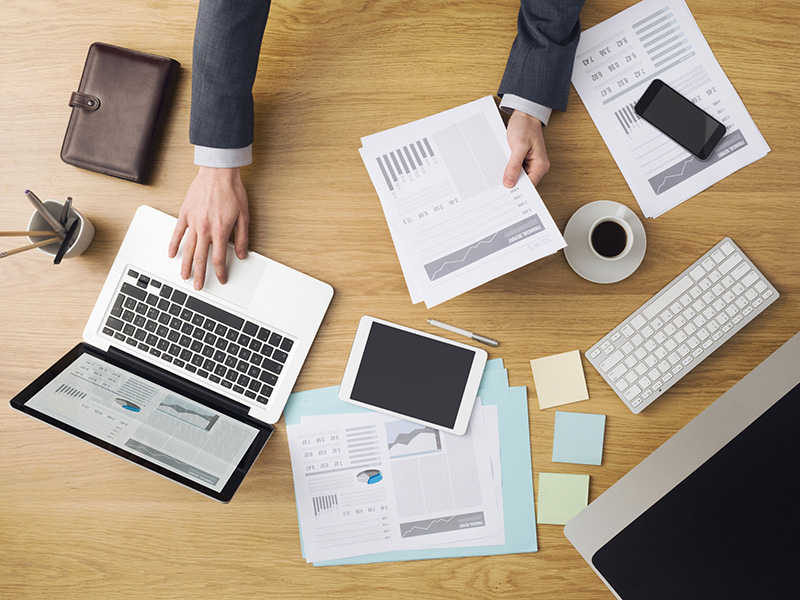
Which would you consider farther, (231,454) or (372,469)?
(372,469)

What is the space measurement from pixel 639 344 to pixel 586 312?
9cm

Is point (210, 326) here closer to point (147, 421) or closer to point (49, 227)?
point (147, 421)

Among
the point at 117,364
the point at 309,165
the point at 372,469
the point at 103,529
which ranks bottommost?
the point at 103,529

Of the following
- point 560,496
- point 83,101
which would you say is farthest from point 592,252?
point 83,101

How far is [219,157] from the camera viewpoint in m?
0.89

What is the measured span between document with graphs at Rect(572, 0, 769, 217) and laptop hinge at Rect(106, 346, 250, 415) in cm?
74

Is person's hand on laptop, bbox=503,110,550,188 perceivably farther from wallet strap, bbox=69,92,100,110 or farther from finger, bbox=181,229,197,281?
wallet strap, bbox=69,92,100,110

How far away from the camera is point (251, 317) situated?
93cm

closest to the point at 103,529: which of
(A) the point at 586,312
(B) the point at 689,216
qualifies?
(A) the point at 586,312

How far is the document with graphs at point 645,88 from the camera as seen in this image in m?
0.91

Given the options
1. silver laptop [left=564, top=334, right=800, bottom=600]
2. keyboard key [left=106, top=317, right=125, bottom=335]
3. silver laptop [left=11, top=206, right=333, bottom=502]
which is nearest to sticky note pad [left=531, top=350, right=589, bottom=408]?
silver laptop [left=564, top=334, right=800, bottom=600]

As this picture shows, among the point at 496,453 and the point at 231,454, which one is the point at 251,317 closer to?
the point at 231,454

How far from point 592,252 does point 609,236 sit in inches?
1.7

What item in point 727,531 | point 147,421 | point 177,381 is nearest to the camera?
point 727,531
